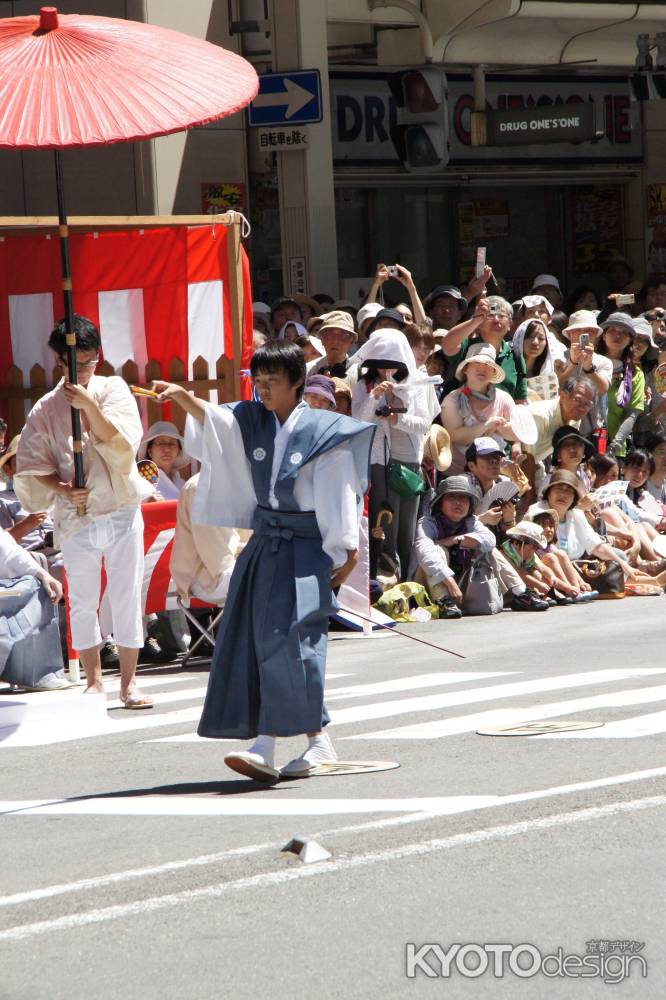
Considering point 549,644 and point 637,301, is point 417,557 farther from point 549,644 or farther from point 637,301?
point 637,301

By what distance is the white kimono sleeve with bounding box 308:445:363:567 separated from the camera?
7.34m

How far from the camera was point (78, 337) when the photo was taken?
9328mm

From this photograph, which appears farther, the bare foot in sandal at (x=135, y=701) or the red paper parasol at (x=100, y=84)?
the bare foot in sandal at (x=135, y=701)

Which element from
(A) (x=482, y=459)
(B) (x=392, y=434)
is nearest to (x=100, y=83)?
(B) (x=392, y=434)

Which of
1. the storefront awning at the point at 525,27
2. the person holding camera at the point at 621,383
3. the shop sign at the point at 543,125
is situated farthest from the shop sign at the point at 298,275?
the person holding camera at the point at 621,383

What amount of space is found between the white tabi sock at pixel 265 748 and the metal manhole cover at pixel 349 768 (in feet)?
0.75

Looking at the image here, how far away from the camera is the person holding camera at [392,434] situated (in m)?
13.1

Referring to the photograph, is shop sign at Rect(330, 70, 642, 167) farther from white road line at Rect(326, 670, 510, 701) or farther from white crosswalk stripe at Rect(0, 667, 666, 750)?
white crosswalk stripe at Rect(0, 667, 666, 750)

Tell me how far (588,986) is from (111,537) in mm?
5623

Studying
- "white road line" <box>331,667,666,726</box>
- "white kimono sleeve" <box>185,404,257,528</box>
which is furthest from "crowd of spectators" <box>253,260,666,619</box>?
"white kimono sleeve" <box>185,404,257,528</box>

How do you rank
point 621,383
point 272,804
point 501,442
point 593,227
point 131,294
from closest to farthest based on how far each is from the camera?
1. point 272,804
2. point 131,294
3. point 501,442
4. point 621,383
5. point 593,227

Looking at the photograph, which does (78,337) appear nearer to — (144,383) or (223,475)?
(223,475)

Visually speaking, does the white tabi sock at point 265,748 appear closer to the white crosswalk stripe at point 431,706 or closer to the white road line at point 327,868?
the white crosswalk stripe at point 431,706

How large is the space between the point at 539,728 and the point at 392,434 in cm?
507
